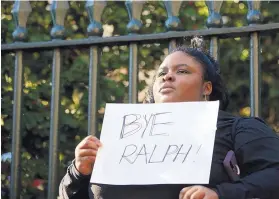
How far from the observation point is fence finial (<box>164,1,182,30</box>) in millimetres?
3006

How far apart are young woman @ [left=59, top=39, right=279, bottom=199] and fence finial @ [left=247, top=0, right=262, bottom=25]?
319 mm

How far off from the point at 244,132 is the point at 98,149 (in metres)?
0.41

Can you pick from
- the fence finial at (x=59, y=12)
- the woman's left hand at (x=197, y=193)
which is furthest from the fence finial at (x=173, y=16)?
the woman's left hand at (x=197, y=193)

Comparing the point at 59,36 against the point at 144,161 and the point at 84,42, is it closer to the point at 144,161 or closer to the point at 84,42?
the point at 84,42

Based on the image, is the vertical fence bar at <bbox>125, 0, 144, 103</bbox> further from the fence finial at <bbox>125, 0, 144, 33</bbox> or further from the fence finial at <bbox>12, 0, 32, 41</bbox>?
the fence finial at <bbox>12, 0, 32, 41</bbox>

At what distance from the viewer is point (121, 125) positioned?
8.00 feet

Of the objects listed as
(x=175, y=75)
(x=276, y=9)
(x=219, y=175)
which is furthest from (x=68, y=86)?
(x=219, y=175)

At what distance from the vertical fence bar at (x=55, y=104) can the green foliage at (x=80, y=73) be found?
1.01 feet

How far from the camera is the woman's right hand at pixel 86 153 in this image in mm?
2375

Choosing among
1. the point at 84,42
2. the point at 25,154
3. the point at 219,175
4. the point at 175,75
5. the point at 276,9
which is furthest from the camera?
the point at 276,9

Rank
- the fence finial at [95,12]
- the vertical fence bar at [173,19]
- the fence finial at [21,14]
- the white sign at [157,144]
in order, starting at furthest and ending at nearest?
the fence finial at [21,14] < the fence finial at [95,12] < the vertical fence bar at [173,19] < the white sign at [157,144]

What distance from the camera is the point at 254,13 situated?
9.59 feet

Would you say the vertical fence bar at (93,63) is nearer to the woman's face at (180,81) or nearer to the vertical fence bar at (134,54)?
the vertical fence bar at (134,54)

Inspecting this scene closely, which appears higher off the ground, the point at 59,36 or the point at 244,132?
the point at 59,36
